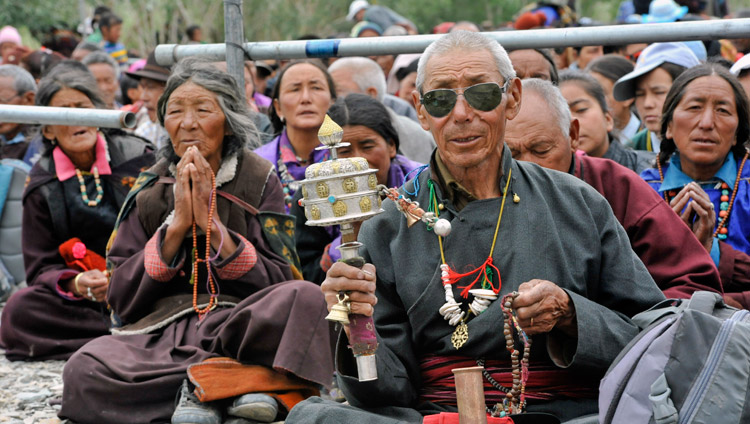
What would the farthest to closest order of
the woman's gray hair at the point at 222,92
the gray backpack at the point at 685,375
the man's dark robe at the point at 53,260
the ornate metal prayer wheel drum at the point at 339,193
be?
the man's dark robe at the point at 53,260, the woman's gray hair at the point at 222,92, the ornate metal prayer wheel drum at the point at 339,193, the gray backpack at the point at 685,375

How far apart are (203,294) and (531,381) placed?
2160mm

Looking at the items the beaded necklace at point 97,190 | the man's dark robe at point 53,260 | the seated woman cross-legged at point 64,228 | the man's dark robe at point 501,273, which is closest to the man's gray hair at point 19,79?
the seated woman cross-legged at point 64,228

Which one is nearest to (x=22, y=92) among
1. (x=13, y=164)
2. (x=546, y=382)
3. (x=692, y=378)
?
(x=13, y=164)

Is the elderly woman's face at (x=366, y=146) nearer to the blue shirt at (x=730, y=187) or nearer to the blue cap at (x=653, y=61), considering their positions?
the blue shirt at (x=730, y=187)

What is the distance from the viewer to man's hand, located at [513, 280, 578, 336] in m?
2.97

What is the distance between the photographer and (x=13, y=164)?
25.8ft

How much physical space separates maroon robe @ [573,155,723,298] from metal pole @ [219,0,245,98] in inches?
80.1

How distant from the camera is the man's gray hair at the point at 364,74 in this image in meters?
7.59

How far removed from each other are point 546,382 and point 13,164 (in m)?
5.94

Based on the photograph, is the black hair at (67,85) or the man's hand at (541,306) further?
the black hair at (67,85)

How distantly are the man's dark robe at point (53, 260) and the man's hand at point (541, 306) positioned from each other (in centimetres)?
366

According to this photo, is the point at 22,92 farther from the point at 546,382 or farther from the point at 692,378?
the point at 692,378

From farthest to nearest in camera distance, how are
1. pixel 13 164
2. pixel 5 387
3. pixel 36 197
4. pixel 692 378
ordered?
1. pixel 13 164
2. pixel 36 197
3. pixel 5 387
4. pixel 692 378

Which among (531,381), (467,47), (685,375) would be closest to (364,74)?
(467,47)
